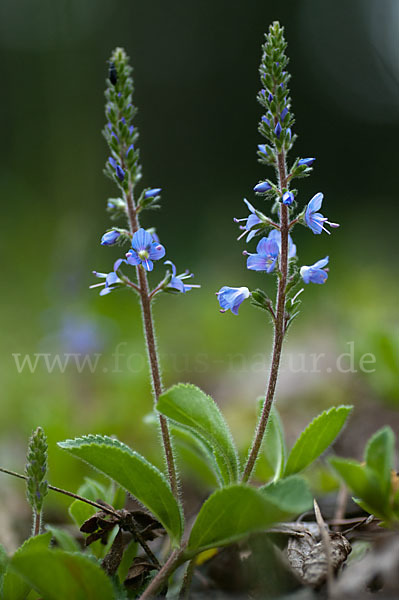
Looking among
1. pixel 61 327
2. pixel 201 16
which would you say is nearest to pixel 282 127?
pixel 61 327

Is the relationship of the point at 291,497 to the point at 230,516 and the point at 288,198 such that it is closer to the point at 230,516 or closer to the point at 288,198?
the point at 230,516

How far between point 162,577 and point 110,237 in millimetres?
1082

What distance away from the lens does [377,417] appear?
385 cm

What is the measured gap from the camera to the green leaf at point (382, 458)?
149cm

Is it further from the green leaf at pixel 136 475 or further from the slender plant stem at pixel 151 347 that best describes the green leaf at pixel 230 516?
the slender plant stem at pixel 151 347

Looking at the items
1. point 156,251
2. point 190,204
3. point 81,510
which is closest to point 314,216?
point 156,251

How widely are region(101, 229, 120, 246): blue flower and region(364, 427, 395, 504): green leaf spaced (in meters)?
1.05

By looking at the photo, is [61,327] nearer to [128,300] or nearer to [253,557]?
[128,300]

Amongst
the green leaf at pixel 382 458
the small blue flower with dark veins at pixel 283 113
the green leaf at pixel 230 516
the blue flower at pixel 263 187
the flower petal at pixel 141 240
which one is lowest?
the green leaf at pixel 230 516

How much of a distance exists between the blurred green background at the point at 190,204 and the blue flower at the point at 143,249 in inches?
80.8

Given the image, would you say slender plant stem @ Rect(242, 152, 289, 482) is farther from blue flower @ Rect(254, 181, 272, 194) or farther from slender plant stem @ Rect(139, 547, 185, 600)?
slender plant stem @ Rect(139, 547, 185, 600)

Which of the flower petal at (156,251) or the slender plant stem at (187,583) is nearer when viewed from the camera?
the slender plant stem at (187,583)

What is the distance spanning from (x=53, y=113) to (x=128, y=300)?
14.9 ft

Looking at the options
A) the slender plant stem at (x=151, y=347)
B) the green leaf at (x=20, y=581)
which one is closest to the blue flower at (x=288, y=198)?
the slender plant stem at (x=151, y=347)
